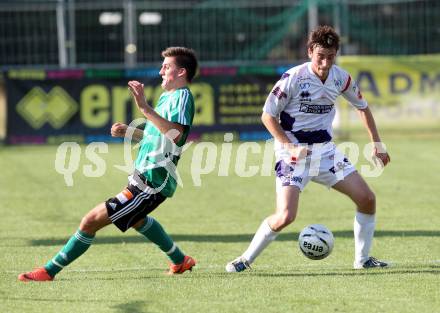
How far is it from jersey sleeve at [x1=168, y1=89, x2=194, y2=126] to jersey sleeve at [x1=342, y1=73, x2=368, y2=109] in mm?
1322

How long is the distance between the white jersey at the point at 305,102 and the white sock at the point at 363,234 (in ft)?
2.25

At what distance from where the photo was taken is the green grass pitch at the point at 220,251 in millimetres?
6539

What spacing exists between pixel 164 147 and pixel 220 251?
6.24 feet

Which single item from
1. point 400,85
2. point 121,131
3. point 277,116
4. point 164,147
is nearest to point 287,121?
point 277,116

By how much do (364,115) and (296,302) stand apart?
6.53 ft

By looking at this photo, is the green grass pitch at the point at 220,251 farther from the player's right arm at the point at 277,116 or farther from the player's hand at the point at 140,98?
the player's hand at the point at 140,98

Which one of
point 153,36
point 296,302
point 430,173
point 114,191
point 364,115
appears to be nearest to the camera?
point 296,302

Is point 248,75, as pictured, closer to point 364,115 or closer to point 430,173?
point 430,173

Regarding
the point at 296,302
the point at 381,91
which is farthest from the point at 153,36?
the point at 296,302

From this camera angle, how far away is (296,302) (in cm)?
646

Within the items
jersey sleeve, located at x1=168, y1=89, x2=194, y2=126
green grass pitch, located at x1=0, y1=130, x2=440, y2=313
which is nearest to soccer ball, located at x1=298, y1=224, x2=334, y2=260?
green grass pitch, located at x1=0, y1=130, x2=440, y2=313

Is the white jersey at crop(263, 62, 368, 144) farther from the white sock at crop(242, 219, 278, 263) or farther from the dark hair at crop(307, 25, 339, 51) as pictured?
the white sock at crop(242, 219, 278, 263)

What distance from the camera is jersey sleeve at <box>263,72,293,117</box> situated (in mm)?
7348

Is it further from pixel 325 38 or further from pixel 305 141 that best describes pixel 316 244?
pixel 325 38
